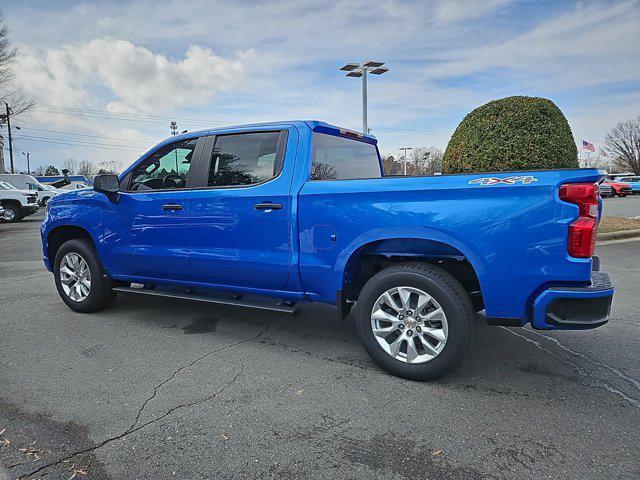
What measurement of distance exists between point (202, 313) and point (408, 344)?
2.60 m

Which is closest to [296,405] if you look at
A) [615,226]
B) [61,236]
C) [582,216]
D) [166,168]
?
[582,216]

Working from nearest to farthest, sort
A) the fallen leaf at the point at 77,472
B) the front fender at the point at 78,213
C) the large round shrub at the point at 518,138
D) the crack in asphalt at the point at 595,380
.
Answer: the fallen leaf at the point at 77,472 < the crack in asphalt at the point at 595,380 < the front fender at the point at 78,213 < the large round shrub at the point at 518,138

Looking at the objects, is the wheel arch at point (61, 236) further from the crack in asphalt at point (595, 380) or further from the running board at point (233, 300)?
the crack in asphalt at point (595, 380)

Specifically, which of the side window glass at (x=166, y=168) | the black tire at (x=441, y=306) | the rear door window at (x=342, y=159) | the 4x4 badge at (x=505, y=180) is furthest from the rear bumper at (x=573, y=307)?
the side window glass at (x=166, y=168)

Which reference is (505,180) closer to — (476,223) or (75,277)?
(476,223)

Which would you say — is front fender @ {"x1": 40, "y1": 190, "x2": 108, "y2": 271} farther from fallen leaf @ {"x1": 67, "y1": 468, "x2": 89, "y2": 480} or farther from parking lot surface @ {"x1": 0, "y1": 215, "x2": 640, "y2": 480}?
fallen leaf @ {"x1": 67, "y1": 468, "x2": 89, "y2": 480}

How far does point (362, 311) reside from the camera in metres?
3.44

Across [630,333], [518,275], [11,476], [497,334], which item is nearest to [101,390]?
[11,476]

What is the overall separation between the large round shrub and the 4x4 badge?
19.6ft

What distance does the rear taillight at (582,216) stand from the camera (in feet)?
9.20

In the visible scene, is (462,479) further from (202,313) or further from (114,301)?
(114,301)

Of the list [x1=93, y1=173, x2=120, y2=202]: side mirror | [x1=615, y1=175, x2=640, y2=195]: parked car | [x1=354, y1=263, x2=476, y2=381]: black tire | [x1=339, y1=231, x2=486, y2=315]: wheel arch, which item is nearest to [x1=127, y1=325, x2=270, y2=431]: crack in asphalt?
[x1=339, y1=231, x2=486, y2=315]: wheel arch

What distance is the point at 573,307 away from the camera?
2.92m

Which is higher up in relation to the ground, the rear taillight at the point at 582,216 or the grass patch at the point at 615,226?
the rear taillight at the point at 582,216
